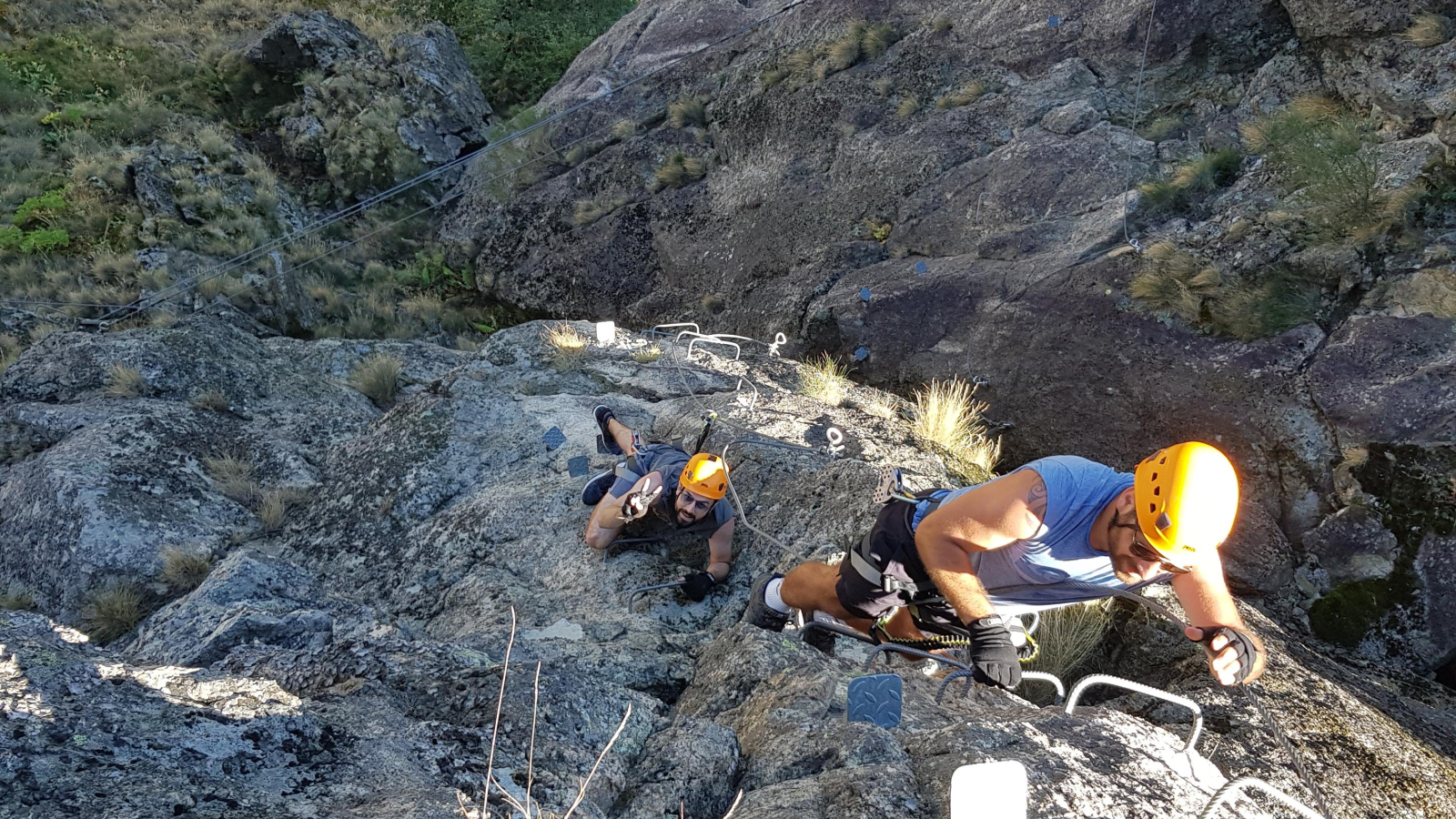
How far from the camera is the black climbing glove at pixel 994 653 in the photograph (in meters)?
2.85

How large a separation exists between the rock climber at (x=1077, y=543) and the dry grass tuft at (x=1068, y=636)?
980 mm

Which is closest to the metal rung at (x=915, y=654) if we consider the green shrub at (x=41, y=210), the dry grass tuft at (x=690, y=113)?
the dry grass tuft at (x=690, y=113)

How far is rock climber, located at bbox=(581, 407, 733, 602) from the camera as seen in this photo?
4.65m

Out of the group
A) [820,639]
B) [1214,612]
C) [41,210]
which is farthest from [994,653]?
[41,210]

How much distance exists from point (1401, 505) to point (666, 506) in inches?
181

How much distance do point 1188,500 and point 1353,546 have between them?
3.80m

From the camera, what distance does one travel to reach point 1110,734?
2.78 metres

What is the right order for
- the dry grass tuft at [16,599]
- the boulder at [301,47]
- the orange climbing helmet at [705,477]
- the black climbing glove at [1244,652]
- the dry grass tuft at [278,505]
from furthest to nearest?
the boulder at [301,47] < the dry grass tuft at [278,505] < the dry grass tuft at [16,599] < the orange climbing helmet at [705,477] < the black climbing glove at [1244,652]

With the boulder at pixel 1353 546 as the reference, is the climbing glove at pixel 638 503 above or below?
above

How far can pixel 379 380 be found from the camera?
8.41m

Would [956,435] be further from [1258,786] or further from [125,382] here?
[125,382]

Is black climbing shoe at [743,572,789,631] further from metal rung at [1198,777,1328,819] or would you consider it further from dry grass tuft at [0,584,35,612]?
dry grass tuft at [0,584,35,612]

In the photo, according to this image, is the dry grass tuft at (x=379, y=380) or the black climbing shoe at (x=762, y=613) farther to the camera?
the dry grass tuft at (x=379, y=380)

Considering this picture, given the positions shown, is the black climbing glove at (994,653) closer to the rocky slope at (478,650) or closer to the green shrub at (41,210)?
the rocky slope at (478,650)
